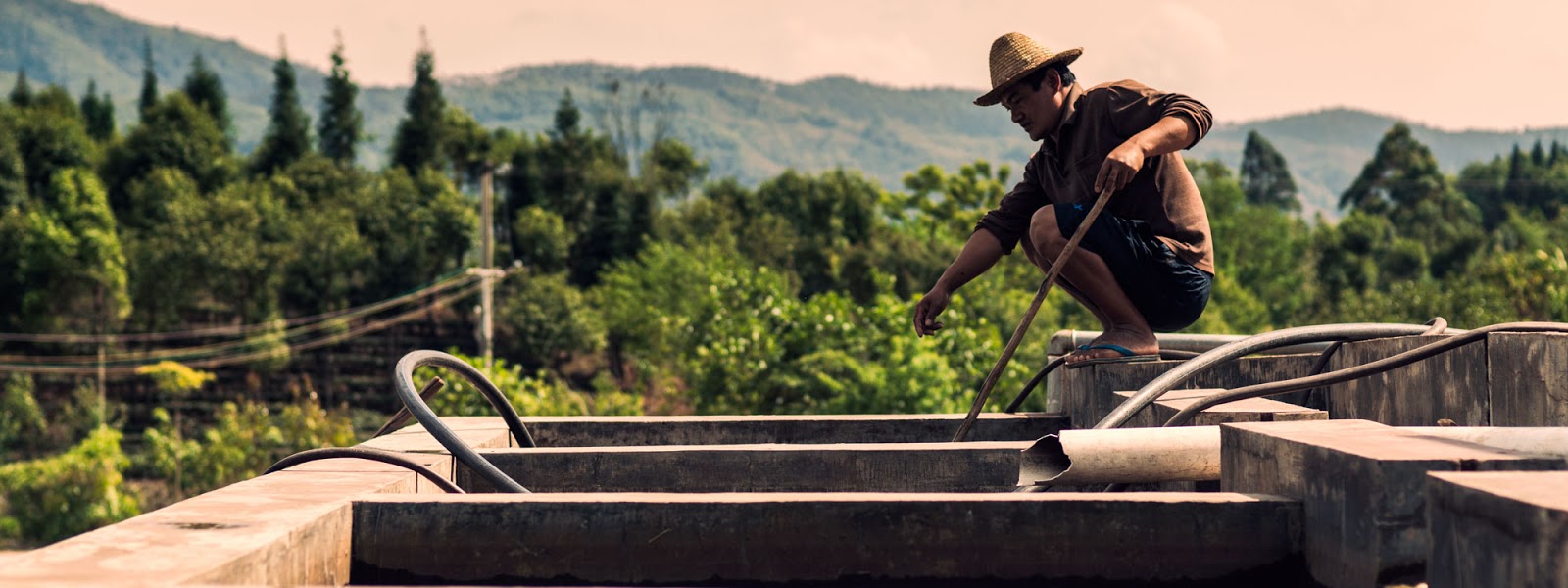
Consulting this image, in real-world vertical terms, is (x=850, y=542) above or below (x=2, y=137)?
below

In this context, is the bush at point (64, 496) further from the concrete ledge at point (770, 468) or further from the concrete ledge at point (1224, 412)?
the concrete ledge at point (1224, 412)

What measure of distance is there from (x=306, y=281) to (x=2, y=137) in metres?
16.3

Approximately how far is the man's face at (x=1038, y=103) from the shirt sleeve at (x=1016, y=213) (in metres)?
0.25

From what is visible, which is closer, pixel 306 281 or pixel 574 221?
pixel 306 281

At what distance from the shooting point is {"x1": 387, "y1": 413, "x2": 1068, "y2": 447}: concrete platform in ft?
17.4

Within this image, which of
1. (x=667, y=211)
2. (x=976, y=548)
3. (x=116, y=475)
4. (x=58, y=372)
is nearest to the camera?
(x=976, y=548)

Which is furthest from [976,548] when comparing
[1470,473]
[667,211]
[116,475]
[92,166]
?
[92,166]

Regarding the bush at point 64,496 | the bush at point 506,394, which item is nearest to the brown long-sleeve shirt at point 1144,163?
the bush at point 506,394

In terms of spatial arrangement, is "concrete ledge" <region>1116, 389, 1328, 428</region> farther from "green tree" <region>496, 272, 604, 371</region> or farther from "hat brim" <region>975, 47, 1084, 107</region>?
"green tree" <region>496, 272, 604, 371</region>

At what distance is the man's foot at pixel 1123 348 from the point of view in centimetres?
475

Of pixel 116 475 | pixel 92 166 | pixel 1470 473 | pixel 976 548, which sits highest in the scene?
pixel 92 166

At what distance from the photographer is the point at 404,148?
83.6 meters

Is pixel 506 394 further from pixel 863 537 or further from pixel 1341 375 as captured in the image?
pixel 863 537

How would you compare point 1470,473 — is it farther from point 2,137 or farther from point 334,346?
point 2,137
